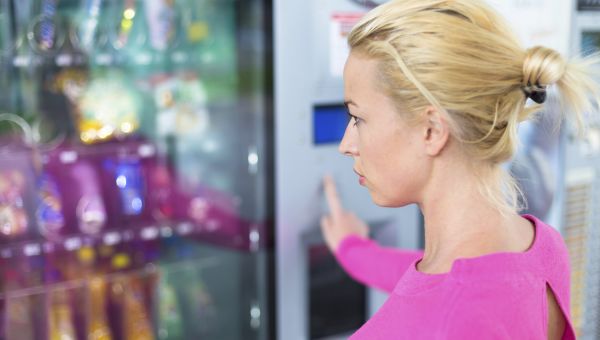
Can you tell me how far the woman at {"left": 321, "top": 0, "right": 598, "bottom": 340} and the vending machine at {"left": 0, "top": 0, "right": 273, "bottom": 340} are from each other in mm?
725

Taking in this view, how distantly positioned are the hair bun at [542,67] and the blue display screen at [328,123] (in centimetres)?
81

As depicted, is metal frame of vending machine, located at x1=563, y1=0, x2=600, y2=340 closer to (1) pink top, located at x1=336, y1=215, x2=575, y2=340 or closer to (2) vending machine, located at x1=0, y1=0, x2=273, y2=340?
(2) vending machine, located at x1=0, y1=0, x2=273, y2=340

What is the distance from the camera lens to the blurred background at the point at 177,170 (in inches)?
65.4

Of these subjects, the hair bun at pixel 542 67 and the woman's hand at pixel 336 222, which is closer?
the hair bun at pixel 542 67

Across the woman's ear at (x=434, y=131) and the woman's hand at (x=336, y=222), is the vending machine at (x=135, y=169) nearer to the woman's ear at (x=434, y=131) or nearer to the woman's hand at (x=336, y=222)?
the woman's hand at (x=336, y=222)

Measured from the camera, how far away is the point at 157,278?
1.90 m

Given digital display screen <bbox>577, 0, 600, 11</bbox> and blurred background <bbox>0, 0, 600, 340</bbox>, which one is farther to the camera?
digital display screen <bbox>577, 0, 600, 11</bbox>

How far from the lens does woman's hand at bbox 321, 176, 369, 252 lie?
1700 mm

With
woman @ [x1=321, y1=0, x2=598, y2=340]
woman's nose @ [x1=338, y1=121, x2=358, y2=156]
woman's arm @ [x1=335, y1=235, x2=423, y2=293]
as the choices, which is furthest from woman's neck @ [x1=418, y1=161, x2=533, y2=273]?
woman's arm @ [x1=335, y1=235, x2=423, y2=293]

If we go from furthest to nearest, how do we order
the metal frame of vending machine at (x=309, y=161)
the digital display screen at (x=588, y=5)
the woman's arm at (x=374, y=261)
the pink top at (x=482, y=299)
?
the digital display screen at (x=588, y=5) → the metal frame of vending machine at (x=309, y=161) → the woman's arm at (x=374, y=261) → the pink top at (x=482, y=299)

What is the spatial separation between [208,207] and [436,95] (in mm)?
1105

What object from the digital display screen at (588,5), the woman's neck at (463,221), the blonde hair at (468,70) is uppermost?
the digital display screen at (588,5)

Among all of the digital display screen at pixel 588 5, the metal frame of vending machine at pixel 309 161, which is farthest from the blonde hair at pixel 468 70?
the digital display screen at pixel 588 5

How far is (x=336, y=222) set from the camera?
5.63ft
